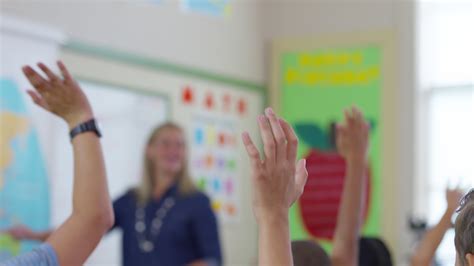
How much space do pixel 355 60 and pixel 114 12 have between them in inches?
79.5

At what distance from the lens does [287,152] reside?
4.24ft

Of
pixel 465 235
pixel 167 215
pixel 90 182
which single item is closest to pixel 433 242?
pixel 465 235

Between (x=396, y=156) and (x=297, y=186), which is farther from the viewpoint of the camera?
(x=396, y=156)

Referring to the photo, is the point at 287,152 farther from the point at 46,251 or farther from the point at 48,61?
the point at 48,61

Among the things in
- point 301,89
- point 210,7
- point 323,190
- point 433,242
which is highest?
point 210,7

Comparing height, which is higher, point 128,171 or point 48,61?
point 48,61

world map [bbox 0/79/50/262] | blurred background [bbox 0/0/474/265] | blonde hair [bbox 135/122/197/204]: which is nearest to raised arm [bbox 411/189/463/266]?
blonde hair [bbox 135/122/197/204]

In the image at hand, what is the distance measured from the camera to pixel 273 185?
1.29 m

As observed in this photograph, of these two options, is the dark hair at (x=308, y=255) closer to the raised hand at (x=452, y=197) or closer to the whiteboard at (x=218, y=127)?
the raised hand at (x=452, y=197)

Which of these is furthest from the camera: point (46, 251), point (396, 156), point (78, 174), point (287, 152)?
point (396, 156)

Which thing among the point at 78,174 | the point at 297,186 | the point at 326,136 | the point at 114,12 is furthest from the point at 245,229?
the point at 297,186

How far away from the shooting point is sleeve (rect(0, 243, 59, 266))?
5.16 ft

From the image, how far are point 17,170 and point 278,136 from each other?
333cm

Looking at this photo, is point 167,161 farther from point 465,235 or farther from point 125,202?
point 465,235
